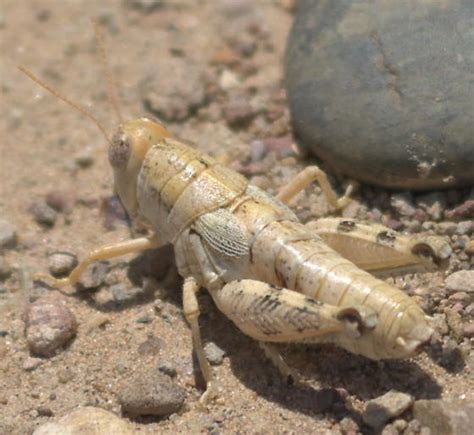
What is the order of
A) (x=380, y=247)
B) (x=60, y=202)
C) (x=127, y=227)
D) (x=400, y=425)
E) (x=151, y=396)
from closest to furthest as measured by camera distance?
1. (x=400, y=425)
2. (x=151, y=396)
3. (x=380, y=247)
4. (x=127, y=227)
5. (x=60, y=202)

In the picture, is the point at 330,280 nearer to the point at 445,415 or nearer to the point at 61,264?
the point at 445,415

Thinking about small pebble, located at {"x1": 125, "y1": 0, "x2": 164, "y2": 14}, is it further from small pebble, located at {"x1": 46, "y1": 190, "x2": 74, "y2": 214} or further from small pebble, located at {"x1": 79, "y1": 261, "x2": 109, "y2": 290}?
small pebble, located at {"x1": 79, "y1": 261, "x2": 109, "y2": 290}

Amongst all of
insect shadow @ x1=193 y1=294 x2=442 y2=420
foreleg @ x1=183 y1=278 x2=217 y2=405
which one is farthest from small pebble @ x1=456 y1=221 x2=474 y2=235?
foreleg @ x1=183 y1=278 x2=217 y2=405

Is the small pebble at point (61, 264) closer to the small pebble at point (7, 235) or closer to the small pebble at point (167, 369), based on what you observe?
the small pebble at point (7, 235)

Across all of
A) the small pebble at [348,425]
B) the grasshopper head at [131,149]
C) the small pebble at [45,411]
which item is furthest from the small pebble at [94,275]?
the small pebble at [348,425]

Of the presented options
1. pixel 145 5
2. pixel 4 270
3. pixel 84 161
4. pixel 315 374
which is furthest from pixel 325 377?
pixel 145 5

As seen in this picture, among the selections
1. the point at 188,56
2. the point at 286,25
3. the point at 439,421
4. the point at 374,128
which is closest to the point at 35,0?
the point at 188,56

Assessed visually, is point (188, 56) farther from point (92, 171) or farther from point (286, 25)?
point (92, 171)
